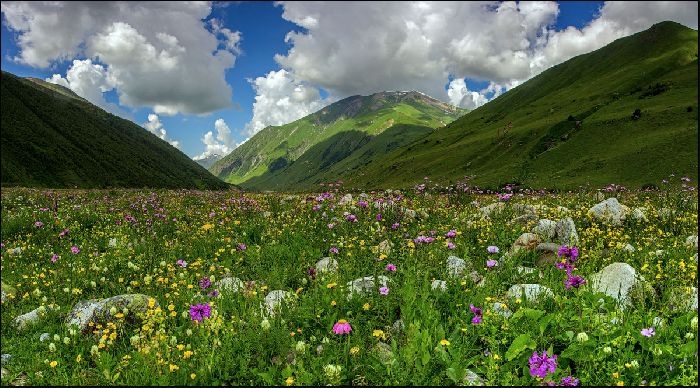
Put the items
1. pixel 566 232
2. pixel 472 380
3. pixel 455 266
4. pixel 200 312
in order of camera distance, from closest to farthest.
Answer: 1. pixel 472 380
2. pixel 200 312
3. pixel 455 266
4. pixel 566 232

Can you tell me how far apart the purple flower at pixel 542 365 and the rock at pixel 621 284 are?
1.89m

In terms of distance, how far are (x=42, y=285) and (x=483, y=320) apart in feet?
24.7

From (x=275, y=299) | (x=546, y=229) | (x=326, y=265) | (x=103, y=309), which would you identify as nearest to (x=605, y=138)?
(x=546, y=229)

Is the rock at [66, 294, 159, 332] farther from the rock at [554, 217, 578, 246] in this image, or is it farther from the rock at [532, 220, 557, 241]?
the rock at [554, 217, 578, 246]

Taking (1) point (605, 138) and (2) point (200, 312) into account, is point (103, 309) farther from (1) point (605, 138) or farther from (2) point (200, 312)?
(1) point (605, 138)

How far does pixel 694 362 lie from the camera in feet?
12.9

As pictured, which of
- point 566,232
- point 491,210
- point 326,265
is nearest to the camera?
point 326,265

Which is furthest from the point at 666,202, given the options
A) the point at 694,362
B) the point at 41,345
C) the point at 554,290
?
the point at 41,345

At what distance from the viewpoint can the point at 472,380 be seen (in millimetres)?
4160

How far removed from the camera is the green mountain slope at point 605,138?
157ft

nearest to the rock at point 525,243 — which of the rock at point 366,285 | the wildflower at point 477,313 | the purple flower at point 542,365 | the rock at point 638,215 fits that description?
the rock at point 366,285

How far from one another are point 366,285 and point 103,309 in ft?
12.8

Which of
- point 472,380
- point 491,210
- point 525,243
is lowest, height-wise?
point 472,380

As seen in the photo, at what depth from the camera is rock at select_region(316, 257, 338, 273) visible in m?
7.15
